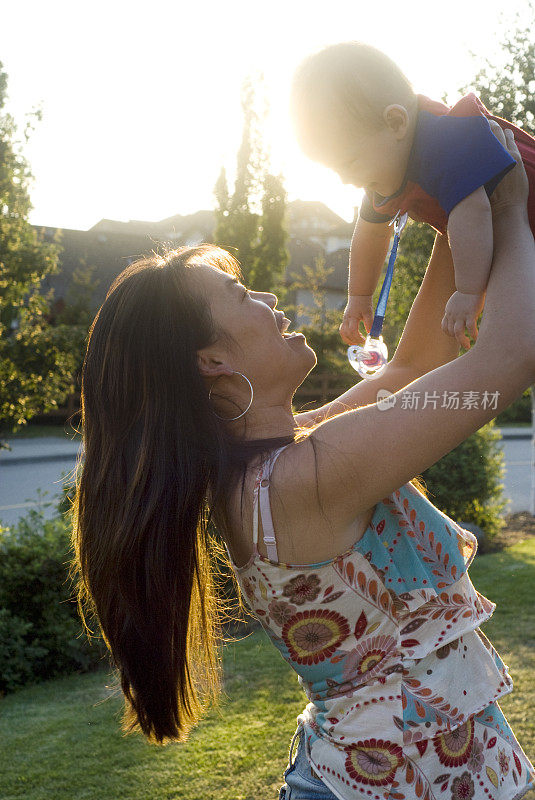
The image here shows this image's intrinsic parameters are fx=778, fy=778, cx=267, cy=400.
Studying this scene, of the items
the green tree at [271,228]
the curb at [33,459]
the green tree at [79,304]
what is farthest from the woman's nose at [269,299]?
the green tree at [79,304]

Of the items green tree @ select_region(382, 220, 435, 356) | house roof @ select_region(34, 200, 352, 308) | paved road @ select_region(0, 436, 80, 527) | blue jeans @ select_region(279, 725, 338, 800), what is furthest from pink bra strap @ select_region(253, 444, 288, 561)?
house roof @ select_region(34, 200, 352, 308)

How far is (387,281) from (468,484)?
25.6 feet

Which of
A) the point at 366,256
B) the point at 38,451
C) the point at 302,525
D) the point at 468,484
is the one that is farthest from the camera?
the point at 38,451

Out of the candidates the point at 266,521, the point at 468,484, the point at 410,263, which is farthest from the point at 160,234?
the point at 266,521

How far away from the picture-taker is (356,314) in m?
2.04

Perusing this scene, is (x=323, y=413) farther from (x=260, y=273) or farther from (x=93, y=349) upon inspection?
(x=260, y=273)

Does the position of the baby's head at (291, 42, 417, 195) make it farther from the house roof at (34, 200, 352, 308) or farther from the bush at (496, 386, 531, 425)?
the bush at (496, 386, 531, 425)

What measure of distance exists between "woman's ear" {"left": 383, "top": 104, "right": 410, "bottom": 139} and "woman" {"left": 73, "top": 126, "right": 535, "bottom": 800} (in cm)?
30

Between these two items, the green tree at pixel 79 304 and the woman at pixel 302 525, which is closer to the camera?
the woman at pixel 302 525

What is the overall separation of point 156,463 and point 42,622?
4.30 m

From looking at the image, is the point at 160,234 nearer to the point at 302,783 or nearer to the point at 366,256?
the point at 366,256

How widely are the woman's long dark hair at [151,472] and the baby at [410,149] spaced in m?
0.44

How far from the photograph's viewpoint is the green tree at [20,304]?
9328mm

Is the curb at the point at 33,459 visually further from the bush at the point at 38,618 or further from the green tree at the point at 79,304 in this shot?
the bush at the point at 38,618
